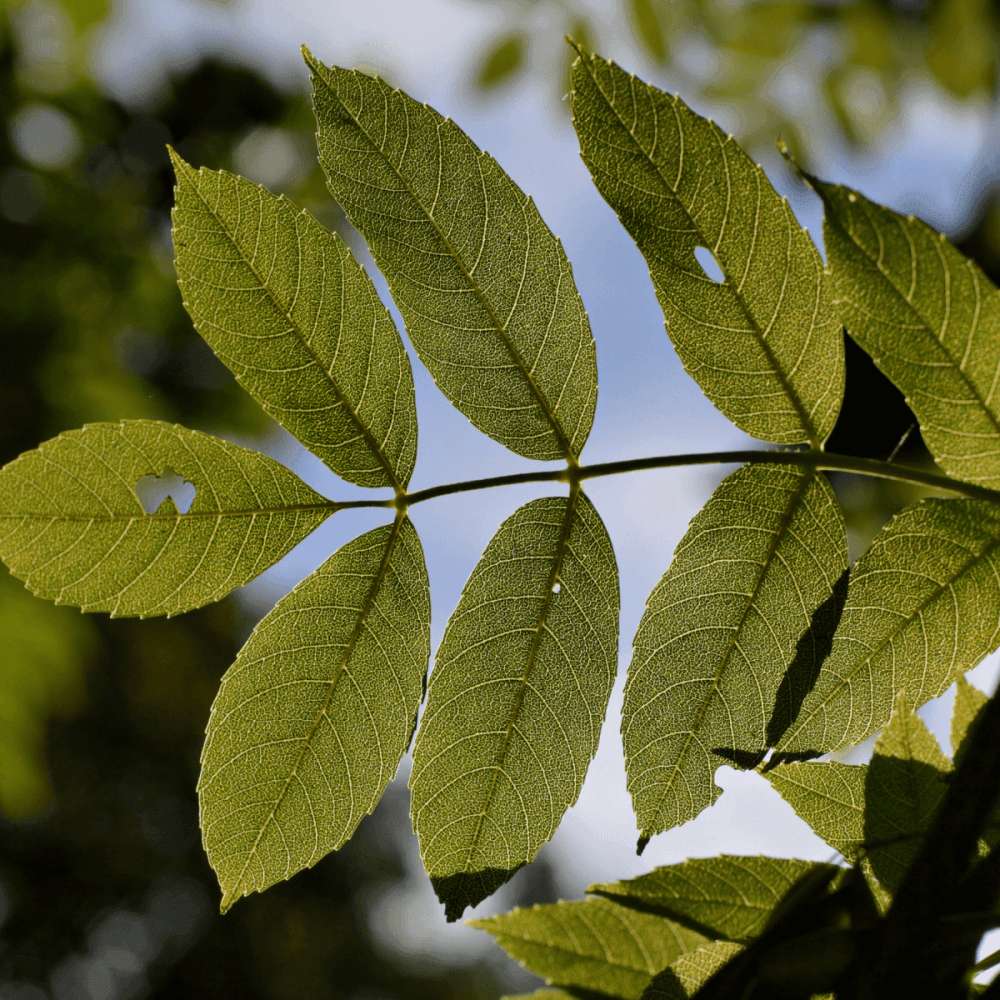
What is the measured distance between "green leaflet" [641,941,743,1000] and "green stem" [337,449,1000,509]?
0.50 m

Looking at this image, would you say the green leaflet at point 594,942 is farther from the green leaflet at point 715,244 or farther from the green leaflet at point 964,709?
the green leaflet at point 715,244

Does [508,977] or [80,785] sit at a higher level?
[80,785]

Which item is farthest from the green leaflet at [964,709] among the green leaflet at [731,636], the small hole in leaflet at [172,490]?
the small hole in leaflet at [172,490]

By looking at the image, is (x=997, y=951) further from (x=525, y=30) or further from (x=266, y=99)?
(x=266, y=99)

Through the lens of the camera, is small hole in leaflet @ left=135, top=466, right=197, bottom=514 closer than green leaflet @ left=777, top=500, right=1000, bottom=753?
No

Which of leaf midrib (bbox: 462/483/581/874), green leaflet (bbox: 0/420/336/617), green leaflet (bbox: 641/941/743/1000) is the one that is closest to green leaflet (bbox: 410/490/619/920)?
leaf midrib (bbox: 462/483/581/874)

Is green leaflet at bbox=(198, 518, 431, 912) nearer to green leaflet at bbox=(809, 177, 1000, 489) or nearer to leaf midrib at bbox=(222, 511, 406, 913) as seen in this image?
leaf midrib at bbox=(222, 511, 406, 913)

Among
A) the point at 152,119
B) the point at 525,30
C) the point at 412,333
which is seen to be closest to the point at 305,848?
the point at 412,333

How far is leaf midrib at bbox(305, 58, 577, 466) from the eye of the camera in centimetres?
99

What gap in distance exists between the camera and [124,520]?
1070mm

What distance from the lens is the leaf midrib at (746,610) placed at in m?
0.99

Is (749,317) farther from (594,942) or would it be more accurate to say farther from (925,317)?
(594,942)

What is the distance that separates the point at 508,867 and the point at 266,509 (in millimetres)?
537

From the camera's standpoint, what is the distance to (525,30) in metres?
3.12
